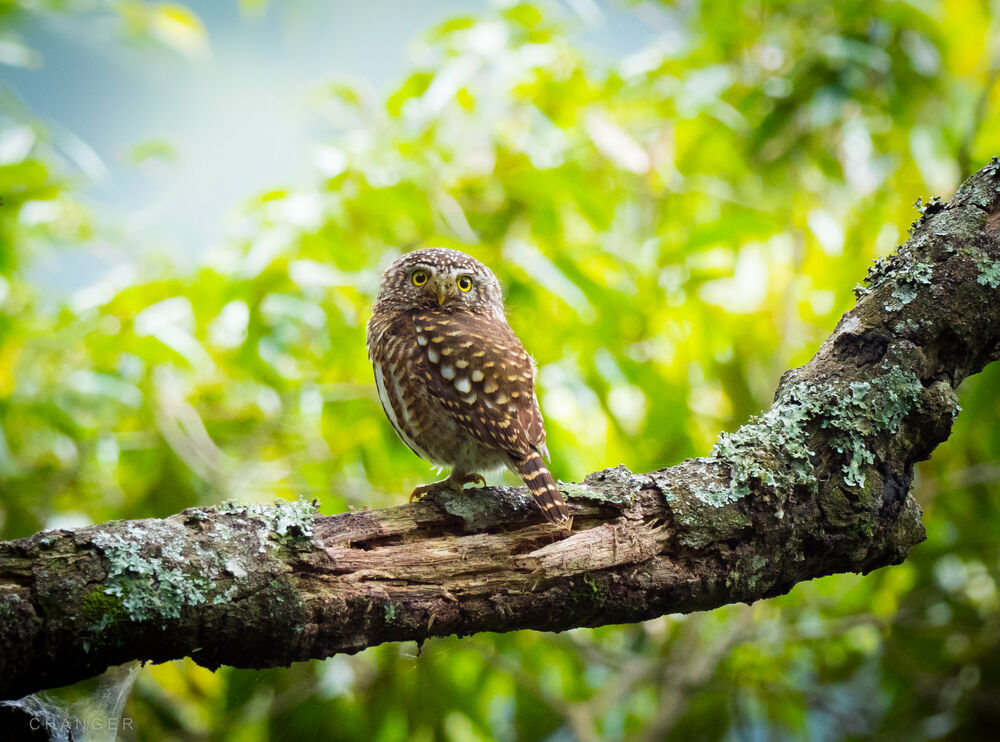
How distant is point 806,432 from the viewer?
5.23 feet

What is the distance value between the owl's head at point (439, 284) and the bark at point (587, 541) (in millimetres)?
778

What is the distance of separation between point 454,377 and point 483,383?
0.24 feet

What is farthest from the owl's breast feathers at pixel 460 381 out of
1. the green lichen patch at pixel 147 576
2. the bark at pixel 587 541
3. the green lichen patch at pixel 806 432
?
the green lichen patch at pixel 147 576

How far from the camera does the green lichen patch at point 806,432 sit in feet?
5.08

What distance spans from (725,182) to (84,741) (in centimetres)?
282

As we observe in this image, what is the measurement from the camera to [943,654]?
137 inches

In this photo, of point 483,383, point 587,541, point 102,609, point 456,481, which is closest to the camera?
point 102,609

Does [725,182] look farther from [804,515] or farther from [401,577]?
[401,577]

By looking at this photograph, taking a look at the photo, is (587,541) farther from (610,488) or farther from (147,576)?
(147,576)

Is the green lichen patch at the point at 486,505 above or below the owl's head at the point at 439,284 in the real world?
below

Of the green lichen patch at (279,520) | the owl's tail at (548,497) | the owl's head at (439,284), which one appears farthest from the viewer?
the owl's head at (439,284)

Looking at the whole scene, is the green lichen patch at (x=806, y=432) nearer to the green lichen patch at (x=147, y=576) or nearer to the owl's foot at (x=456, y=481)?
the owl's foot at (x=456, y=481)

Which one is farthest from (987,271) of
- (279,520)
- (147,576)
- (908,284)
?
(147,576)

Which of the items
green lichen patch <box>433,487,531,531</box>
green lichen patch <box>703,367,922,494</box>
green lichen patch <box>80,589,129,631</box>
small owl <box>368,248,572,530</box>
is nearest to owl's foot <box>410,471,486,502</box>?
small owl <box>368,248,572,530</box>
